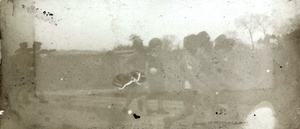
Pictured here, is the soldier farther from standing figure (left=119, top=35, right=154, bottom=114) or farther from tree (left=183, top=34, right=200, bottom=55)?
tree (left=183, top=34, right=200, bottom=55)

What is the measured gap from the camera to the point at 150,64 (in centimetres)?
287

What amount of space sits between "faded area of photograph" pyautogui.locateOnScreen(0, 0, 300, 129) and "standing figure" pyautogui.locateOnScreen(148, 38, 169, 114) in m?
0.01

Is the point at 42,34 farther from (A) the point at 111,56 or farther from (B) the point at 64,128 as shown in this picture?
(B) the point at 64,128

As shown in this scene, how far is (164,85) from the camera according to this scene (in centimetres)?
288

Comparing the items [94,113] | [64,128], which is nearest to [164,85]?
[94,113]

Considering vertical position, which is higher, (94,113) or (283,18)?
(283,18)

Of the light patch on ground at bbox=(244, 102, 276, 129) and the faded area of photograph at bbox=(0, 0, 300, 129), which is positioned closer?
the faded area of photograph at bbox=(0, 0, 300, 129)

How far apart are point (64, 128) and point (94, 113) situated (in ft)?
1.52

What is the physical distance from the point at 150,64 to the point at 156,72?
0.14 meters

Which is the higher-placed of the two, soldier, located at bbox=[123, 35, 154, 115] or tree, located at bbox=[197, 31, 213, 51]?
tree, located at bbox=[197, 31, 213, 51]

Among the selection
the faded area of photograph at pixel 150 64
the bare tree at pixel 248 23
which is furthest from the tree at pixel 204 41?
the bare tree at pixel 248 23

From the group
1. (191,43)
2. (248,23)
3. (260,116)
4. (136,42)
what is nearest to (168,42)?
(191,43)

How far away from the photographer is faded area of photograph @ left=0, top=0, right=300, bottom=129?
280 cm

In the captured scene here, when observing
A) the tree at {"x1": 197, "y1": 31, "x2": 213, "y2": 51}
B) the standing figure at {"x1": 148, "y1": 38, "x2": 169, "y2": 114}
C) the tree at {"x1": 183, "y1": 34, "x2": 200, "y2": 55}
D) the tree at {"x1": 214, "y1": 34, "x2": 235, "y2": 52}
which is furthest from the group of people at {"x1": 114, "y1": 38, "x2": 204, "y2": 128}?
the tree at {"x1": 214, "y1": 34, "x2": 235, "y2": 52}
